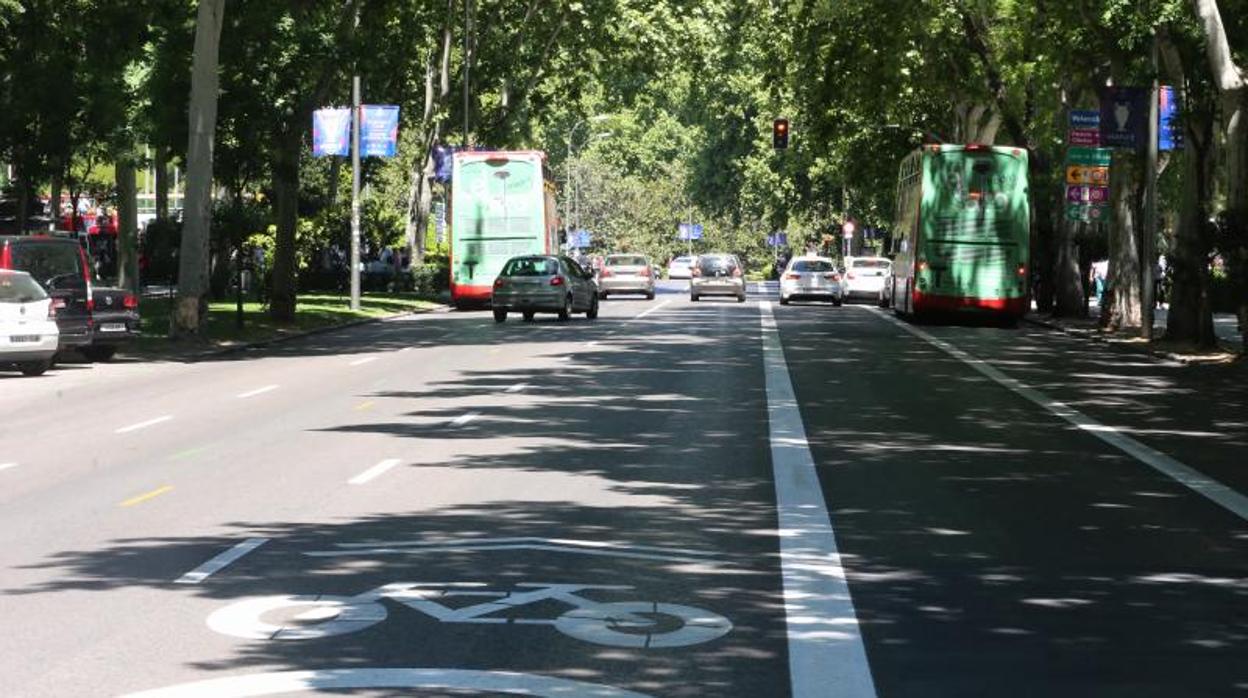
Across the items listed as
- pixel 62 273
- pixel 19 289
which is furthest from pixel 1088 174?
pixel 19 289

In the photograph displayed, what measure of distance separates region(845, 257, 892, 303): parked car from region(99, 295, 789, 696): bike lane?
47.8 metres

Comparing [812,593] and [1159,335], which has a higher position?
[812,593]

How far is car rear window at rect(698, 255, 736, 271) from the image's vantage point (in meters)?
66.4

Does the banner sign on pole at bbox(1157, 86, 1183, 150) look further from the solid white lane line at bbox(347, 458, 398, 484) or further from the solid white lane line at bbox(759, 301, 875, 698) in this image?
the solid white lane line at bbox(347, 458, 398, 484)

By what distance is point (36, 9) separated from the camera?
43938 millimetres

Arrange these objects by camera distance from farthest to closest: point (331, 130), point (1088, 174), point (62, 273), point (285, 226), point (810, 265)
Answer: point (810, 265), point (331, 130), point (285, 226), point (1088, 174), point (62, 273)

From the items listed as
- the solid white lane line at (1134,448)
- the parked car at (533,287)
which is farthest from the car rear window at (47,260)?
the parked car at (533,287)

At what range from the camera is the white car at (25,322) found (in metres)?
29.3

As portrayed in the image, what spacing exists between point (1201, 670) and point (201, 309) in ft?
101

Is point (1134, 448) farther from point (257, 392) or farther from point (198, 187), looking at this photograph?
point (198, 187)

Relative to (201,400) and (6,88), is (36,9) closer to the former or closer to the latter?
(6,88)

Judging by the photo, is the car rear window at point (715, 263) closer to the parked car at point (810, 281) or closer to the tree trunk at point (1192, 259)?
the parked car at point (810, 281)

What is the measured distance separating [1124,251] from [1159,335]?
6.96ft

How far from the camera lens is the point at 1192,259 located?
33.8 meters
